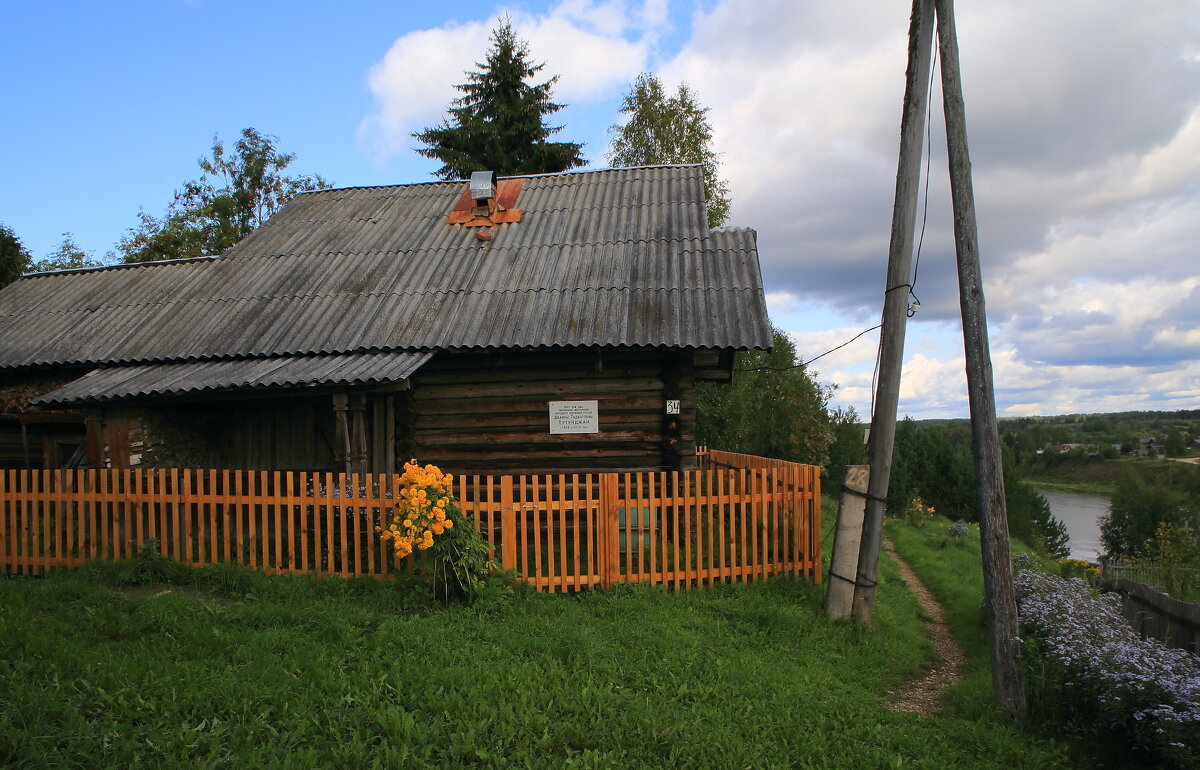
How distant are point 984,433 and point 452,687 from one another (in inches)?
158

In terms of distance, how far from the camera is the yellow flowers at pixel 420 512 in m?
6.06

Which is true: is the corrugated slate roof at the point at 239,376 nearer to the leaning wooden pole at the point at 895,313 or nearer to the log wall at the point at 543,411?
the log wall at the point at 543,411

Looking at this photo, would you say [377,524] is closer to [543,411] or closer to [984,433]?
[543,411]

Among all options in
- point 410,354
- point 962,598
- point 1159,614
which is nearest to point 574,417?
point 410,354

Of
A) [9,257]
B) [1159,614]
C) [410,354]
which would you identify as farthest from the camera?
[9,257]

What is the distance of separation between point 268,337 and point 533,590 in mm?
6214

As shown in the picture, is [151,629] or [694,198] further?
[694,198]

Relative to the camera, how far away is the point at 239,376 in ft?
29.2

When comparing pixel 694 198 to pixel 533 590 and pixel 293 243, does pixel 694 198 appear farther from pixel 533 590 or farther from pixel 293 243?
pixel 533 590

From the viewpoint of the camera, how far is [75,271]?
14070mm

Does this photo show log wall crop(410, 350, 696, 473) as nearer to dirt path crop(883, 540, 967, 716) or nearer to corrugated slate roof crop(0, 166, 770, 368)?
corrugated slate roof crop(0, 166, 770, 368)

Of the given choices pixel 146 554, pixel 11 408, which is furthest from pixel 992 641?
pixel 11 408

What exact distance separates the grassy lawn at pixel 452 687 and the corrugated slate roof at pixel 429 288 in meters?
4.06

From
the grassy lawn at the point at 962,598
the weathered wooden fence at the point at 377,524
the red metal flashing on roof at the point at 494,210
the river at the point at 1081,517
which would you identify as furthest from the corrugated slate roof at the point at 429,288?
the river at the point at 1081,517
